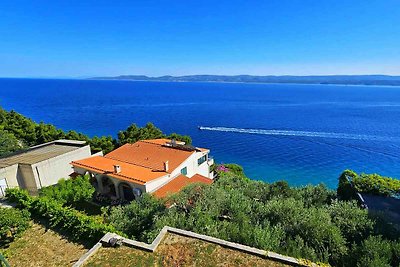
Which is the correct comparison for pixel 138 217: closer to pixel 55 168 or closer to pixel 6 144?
pixel 55 168

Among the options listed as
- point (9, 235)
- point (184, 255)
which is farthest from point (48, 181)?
point (184, 255)

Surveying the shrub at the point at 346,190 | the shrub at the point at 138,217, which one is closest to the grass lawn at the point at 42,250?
the shrub at the point at 138,217

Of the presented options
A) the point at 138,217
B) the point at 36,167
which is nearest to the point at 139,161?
the point at 36,167

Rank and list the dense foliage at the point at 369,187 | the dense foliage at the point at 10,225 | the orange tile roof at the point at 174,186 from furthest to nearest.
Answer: the dense foliage at the point at 369,187 < the orange tile roof at the point at 174,186 < the dense foliage at the point at 10,225

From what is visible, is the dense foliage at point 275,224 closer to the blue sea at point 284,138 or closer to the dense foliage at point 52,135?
the dense foliage at point 52,135

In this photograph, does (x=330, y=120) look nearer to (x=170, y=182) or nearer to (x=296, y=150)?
(x=296, y=150)

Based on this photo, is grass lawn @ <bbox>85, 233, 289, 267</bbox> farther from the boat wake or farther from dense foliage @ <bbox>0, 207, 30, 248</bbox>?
the boat wake
